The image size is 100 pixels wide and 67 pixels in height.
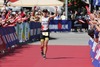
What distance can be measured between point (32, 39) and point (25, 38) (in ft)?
5.12

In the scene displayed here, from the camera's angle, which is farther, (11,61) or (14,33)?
(14,33)

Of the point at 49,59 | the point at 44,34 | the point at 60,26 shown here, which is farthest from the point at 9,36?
the point at 60,26

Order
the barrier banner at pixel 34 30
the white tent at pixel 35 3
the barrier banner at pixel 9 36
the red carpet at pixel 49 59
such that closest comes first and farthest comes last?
the red carpet at pixel 49 59 < the barrier banner at pixel 9 36 < the barrier banner at pixel 34 30 < the white tent at pixel 35 3

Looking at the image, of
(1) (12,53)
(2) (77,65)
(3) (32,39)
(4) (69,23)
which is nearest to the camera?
(2) (77,65)

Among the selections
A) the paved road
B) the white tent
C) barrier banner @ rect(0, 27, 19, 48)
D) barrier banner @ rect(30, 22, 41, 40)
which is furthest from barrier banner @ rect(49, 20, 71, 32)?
barrier banner @ rect(0, 27, 19, 48)

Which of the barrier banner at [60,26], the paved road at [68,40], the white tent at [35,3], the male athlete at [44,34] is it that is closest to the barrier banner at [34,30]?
the paved road at [68,40]

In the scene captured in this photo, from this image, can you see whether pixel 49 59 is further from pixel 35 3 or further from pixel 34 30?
pixel 35 3

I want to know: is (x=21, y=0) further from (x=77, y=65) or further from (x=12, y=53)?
(x=77, y=65)

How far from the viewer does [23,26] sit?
24.8 metres

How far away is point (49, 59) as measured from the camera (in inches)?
661

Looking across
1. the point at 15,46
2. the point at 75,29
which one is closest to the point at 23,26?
the point at 15,46

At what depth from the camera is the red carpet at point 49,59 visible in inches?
599

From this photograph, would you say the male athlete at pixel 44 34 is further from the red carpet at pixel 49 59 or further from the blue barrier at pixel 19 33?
the blue barrier at pixel 19 33

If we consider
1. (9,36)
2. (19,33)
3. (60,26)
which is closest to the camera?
(9,36)
